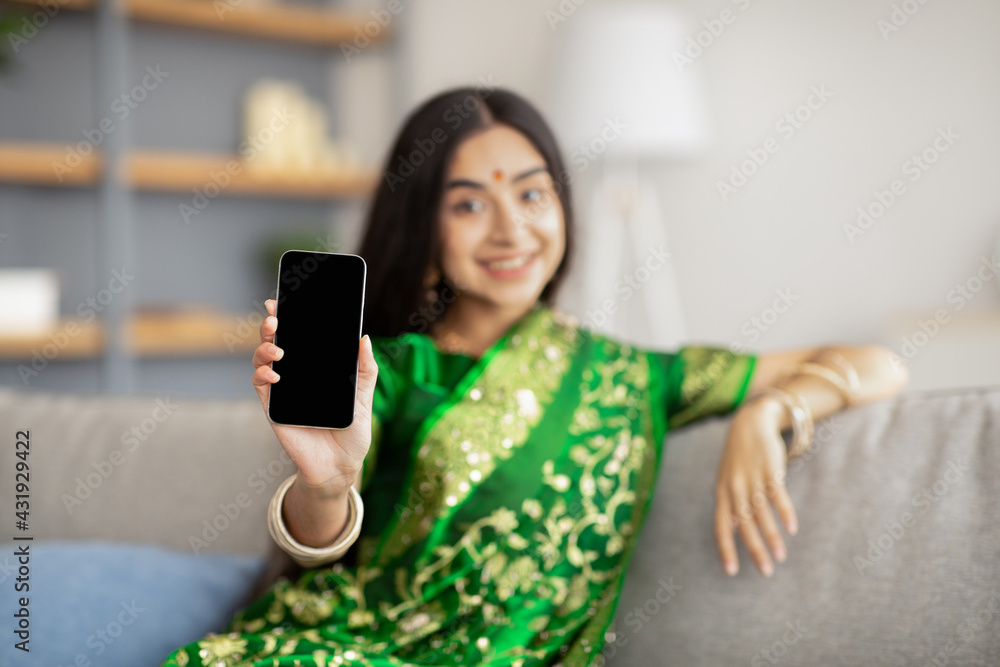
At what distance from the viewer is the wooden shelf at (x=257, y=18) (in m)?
3.03

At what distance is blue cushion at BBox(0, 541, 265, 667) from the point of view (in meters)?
1.01

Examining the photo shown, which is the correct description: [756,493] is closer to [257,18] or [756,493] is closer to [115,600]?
[115,600]

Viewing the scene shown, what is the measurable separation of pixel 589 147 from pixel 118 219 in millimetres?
1583

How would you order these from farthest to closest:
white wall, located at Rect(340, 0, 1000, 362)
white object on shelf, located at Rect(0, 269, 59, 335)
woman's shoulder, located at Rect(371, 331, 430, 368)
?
white object on shelf, located at Rect(0, 269, 59, 335) → white wall, located at Rect(340, 0, 1000, 362) → woman's shoulder, located at Rect(371, 331, 430, 368)

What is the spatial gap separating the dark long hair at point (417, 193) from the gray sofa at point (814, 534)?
0.33 meters

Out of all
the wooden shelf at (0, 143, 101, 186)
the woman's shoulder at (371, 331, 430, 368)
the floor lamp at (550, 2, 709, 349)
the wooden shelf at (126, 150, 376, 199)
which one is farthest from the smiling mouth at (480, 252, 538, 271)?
the wooden shelf at (0, 143, 101, 186)

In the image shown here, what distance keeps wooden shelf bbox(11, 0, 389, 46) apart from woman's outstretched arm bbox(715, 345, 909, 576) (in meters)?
2.69

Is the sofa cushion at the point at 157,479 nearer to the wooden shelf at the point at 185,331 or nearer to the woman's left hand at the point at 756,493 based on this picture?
the woman's left hand at the point at 756,493

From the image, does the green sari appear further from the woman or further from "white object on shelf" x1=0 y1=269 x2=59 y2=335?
"white object on shelf" x1=0 y1=269 x2=59 y2=335

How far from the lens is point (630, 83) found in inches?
101

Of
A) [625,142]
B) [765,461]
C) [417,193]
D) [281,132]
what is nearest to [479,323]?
[417,193]

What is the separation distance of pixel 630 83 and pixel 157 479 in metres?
1.80

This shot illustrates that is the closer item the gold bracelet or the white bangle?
the white bangle

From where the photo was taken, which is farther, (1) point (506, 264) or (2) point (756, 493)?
(1) point (506, 264)
